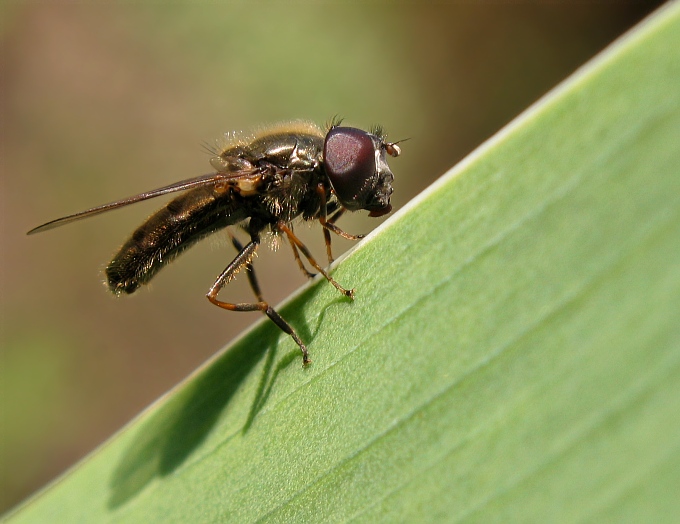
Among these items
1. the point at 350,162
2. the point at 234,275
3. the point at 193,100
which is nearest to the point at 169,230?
the point at 234,275

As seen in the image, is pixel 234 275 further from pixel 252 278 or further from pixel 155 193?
pixel 155 193

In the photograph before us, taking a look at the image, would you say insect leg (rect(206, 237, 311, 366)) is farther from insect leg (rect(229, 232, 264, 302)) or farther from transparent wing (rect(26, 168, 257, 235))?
transparent wing (rect(26, 168, 257, 235))

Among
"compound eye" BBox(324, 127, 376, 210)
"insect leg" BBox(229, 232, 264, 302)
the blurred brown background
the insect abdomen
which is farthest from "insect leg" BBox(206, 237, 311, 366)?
the blurred brown background

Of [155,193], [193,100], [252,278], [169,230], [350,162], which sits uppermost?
[155,193]

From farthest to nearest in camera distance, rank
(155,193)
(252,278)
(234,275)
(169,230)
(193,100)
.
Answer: (193,100), (252,278), (169,230), (234,275), (155,193)

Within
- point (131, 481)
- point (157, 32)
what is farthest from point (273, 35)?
point (131, 481)
